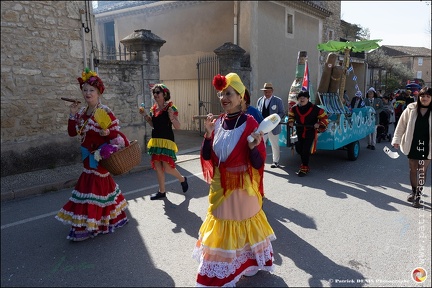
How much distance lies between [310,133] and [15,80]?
19.4ft

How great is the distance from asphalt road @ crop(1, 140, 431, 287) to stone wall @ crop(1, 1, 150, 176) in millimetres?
1794

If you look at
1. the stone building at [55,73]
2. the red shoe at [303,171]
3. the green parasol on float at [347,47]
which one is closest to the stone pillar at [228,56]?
the stone building at [55,73]

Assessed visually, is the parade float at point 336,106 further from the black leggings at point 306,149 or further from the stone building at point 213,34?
the stone building at point 213,34

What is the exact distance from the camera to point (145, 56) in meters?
9.07

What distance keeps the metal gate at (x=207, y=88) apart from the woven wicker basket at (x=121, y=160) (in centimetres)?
868

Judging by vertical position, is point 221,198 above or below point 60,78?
below

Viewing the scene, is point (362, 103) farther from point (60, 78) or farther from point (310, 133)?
point (60, 78)

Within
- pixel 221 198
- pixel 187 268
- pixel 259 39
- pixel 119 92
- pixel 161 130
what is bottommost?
pixel 187 268

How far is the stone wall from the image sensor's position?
673 cm

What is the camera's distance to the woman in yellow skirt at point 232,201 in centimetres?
288

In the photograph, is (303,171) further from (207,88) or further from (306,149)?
(207,88)

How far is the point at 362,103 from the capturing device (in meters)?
9.16

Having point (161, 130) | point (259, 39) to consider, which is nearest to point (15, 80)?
point (161, 130)

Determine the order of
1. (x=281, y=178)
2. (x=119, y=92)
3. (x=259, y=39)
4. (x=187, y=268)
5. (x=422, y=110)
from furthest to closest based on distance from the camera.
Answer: (x=259, y=39)
(x=119, y=92)
(x=281, y=178)
(x=422, y=110)
(x=187, y=268)
